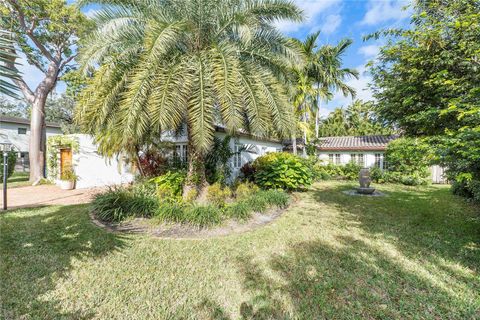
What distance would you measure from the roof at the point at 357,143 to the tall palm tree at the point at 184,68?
574 inches

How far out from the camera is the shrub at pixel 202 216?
20.4 feet

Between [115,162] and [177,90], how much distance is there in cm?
872

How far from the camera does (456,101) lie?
13.1 ft

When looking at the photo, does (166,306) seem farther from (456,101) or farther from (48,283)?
(456,101)

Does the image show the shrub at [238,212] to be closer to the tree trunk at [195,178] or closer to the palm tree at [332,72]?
the tree trunk at [195,178]

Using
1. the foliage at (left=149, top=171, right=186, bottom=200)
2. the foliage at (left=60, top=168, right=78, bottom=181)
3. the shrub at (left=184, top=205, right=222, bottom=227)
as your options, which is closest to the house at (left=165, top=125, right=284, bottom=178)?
the foliage at (left=149, top=171, right=186, bottom=200)

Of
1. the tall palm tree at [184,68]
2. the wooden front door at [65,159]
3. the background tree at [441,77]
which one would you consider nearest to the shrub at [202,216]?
the tall palm tree at [184,68]

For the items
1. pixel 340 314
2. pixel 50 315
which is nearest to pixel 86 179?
pixel 50 315

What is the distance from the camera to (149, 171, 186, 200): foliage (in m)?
8.23

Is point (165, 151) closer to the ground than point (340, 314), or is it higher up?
higher up

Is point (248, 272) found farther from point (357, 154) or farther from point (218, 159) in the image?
point (357, 154)

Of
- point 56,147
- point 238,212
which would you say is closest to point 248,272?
point 238,212

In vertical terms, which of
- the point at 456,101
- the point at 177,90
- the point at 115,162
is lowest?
the point at 115,162

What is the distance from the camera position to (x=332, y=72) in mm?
18109
